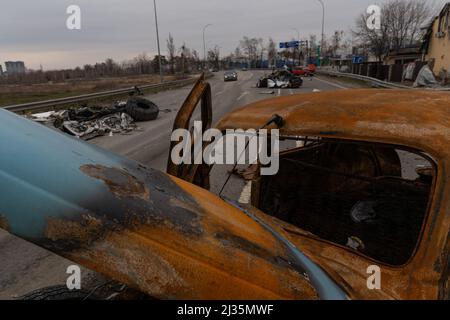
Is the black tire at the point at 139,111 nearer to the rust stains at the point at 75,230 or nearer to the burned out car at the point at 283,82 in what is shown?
the rust stains at the point at 75,230

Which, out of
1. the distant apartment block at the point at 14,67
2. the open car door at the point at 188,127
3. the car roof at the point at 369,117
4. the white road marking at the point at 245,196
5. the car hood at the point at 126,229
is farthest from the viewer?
the distant apartment block at the point at 14,67

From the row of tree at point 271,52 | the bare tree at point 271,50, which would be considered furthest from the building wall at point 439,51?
the bare tree at point 271,50

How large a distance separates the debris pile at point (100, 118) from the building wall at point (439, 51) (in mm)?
26120

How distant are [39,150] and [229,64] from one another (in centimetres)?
11982

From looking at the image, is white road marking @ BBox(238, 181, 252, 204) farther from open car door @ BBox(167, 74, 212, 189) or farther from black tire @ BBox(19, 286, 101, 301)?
black tire @ BBox(19, 286, 101, 301)

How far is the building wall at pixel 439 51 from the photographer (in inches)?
1173

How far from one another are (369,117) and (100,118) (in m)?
12.6

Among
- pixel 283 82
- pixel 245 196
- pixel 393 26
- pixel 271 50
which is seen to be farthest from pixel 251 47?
pixel 245 196

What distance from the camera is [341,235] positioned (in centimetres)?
287

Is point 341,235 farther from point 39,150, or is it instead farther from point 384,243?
point 39,150

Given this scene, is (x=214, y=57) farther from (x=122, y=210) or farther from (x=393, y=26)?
(x=122, y=210)

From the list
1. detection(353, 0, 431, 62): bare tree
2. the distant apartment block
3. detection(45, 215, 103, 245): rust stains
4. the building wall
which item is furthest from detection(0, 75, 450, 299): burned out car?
the distant apartment block
